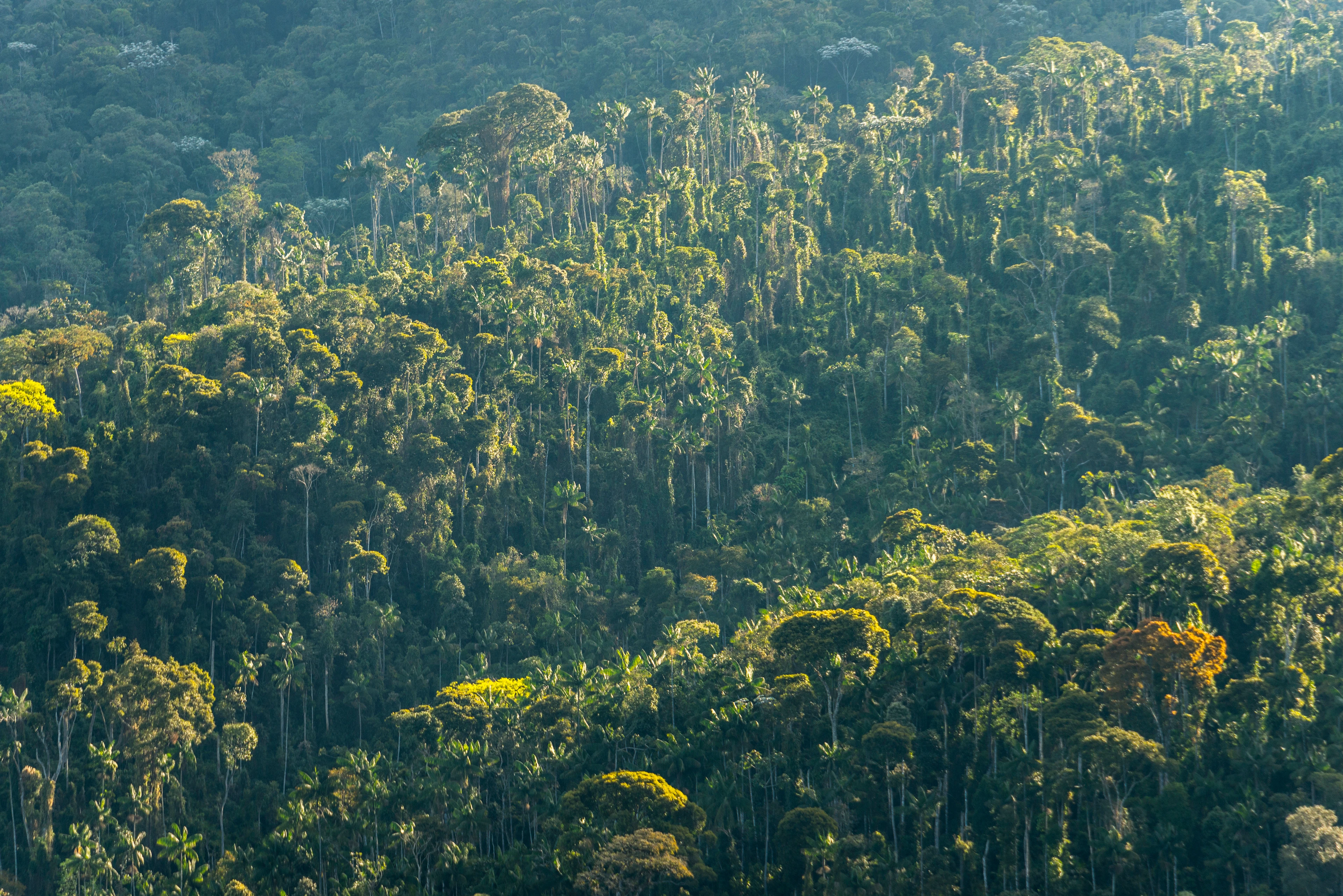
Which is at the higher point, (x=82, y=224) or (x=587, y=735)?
(x=82, y=224)

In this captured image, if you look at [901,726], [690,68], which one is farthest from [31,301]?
[901,726]

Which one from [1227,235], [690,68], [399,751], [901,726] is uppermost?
[690,68]

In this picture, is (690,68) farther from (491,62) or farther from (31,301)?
(31,301)

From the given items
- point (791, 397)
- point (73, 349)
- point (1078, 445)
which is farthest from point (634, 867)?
point (73, 349)

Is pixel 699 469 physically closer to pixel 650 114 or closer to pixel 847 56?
pixel 650 114

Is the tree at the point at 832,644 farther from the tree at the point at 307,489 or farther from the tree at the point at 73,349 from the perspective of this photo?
the tree at the point at 73,349

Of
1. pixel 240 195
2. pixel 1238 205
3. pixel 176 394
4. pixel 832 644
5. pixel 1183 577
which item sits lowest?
pixel 832 644

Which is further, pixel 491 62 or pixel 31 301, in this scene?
pixel 491 62
